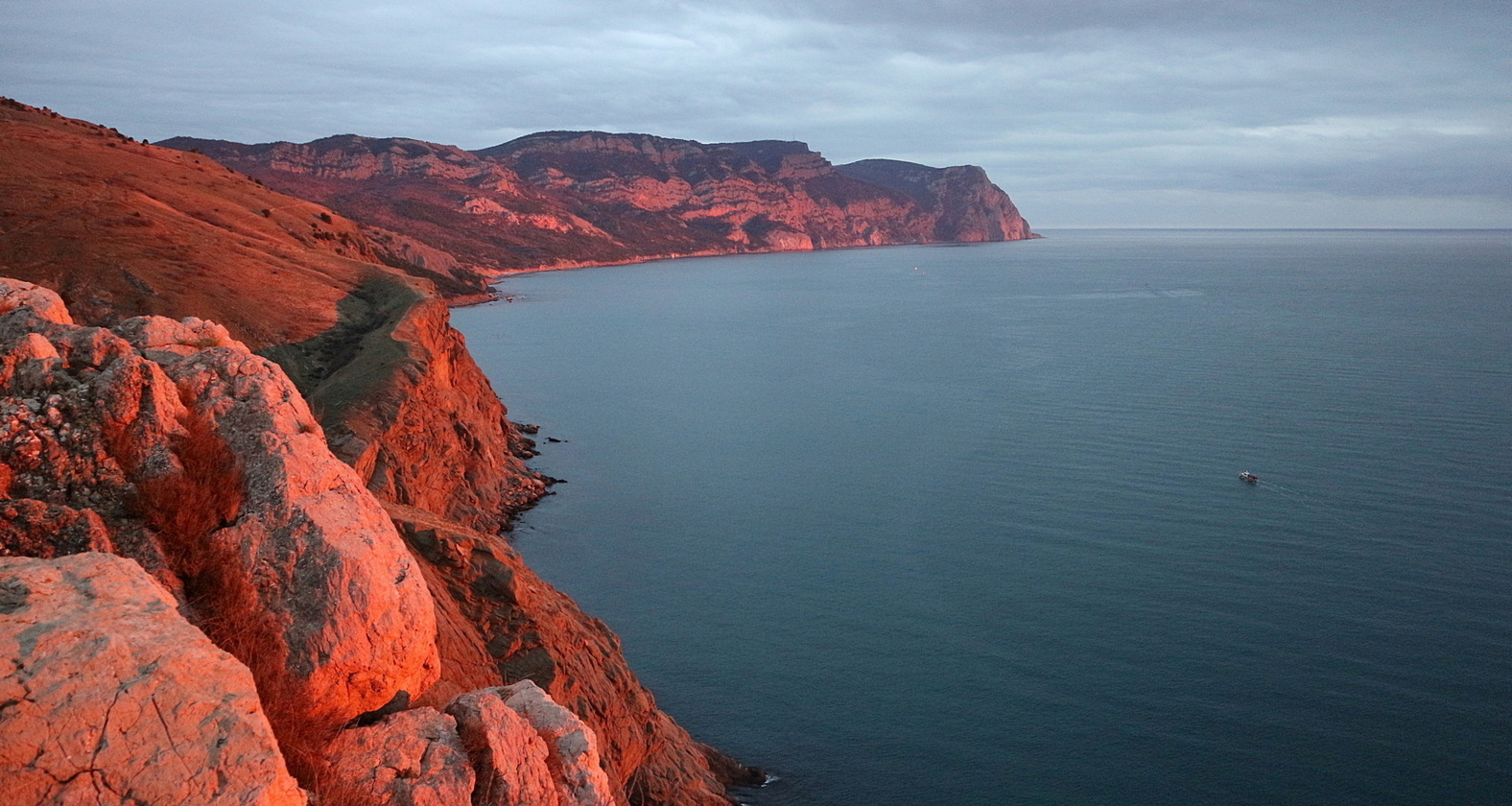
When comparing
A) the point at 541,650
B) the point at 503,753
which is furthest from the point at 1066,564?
the point at 503,753

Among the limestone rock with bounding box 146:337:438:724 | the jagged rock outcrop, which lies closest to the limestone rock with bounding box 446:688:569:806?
the limestone rock with bounding box 146:337:438:724

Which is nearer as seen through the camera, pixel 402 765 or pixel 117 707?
pixel 117 707

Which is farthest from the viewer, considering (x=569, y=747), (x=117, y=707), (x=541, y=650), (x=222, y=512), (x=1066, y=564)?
(x=1066, y=564)

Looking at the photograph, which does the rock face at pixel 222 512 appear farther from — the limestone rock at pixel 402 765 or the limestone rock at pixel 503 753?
the limestone rock at pixel 503 753

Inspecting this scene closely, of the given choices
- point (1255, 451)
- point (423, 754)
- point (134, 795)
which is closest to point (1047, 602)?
point (1255, 451)

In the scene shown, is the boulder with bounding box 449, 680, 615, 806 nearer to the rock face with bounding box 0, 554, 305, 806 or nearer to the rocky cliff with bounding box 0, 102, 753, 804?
the rocky cliff with bounding box 0, 102, 753, 804

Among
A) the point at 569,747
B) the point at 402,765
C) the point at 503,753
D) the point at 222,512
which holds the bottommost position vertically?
the point at 569,747

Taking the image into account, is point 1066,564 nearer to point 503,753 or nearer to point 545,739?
point 545,739

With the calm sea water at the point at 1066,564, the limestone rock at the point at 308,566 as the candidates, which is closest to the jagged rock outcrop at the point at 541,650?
the calm sea water at the point at 1066,564
